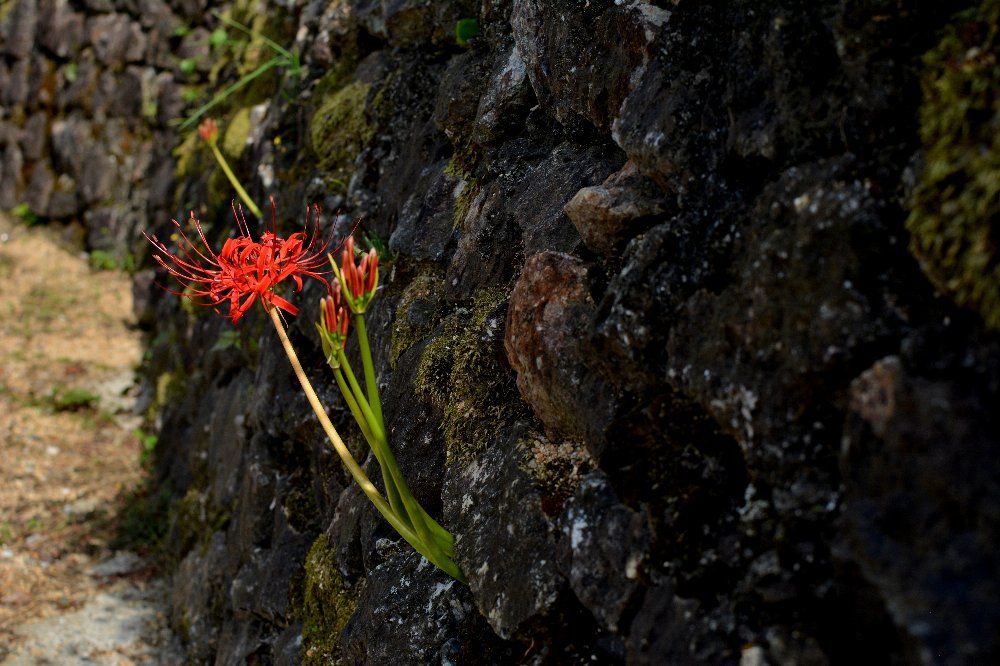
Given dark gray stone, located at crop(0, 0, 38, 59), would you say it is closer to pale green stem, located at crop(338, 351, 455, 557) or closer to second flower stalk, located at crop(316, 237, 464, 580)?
second flower stalk, located at crop(316, 237, 464, 580)

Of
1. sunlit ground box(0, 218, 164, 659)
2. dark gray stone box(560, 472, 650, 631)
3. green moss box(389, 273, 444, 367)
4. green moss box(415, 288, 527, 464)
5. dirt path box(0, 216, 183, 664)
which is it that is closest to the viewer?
dark gray stone box(560, 472, 650, 631)

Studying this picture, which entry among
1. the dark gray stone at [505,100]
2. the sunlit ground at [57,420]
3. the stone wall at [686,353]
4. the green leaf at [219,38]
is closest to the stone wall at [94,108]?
the sunlit ground at [57,420]

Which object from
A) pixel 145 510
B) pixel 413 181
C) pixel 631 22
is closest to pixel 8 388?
pixel 145 510

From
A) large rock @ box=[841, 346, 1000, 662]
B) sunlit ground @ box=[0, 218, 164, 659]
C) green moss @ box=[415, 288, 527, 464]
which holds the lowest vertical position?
sunlit ground @ box=[0, 218, 164, 659]

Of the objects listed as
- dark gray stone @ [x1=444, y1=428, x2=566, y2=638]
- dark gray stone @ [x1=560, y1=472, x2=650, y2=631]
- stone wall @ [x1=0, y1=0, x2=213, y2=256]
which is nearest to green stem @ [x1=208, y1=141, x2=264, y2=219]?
dark gray stone @ [x1=444, y1=428, x2=566, y2=638]

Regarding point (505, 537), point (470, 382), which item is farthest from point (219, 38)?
point (505, 537)

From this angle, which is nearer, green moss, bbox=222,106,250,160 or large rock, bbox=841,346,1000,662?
large rock, bbox=841,346,1000,662

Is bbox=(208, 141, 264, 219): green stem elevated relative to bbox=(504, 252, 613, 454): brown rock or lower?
lower
